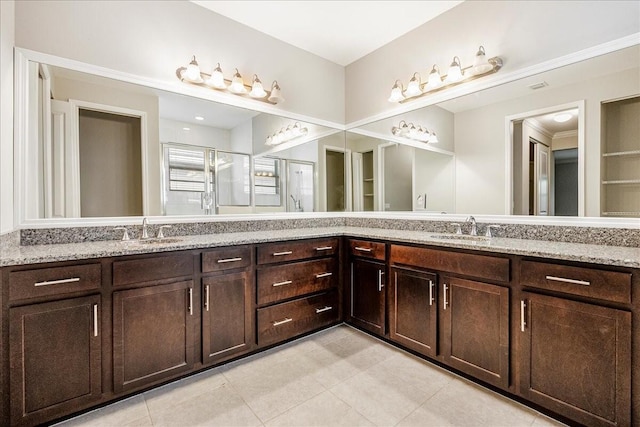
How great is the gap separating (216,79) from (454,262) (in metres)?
2.27

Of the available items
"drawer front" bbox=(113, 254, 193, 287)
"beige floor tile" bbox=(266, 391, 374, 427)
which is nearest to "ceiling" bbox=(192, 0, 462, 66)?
"drawer front" bbox=(113, 254, 193, 287)

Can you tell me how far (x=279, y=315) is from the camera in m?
2.26

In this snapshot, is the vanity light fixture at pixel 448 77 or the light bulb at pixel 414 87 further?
the light bulb at pixel 414 87

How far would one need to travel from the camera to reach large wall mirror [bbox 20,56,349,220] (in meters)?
1.86

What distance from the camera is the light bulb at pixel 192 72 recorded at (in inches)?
90.0

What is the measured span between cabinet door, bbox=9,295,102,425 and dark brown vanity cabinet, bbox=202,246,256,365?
1.85 feet

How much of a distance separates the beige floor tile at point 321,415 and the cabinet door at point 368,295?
835 mm

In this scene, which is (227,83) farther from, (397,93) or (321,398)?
(321,398)

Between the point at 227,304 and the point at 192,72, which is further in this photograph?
the point at 192,72

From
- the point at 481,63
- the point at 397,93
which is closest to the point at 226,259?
the point at 397,93

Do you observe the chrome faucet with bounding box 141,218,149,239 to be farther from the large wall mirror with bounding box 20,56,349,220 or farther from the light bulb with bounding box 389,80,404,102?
the light bulb with bounding box 389,80,404,102

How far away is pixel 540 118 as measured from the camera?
6.57 ft

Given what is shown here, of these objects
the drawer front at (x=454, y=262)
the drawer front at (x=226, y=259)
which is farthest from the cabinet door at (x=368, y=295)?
the drawer front at (x=226, y=259)

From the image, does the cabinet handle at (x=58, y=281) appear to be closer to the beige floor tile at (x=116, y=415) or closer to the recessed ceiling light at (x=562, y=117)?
the beige floor tile at (x=116, y=415)
